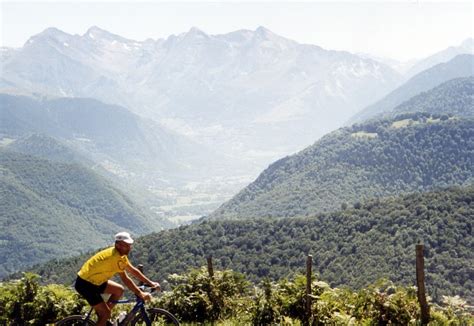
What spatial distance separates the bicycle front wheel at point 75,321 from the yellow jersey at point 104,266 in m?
2.13

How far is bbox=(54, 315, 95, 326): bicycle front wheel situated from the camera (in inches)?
539

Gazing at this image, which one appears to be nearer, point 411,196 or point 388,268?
point 388,268

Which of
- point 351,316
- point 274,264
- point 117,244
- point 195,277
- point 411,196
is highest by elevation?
point 117,244

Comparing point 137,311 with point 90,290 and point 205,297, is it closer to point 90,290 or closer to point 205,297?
point 90,290

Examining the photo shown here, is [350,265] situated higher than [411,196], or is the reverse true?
[411,196]

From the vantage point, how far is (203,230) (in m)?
141

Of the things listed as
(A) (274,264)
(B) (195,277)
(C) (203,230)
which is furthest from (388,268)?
(B) (195,277)

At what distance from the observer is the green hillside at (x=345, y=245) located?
10362 cm

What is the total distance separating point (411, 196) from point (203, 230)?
204 ft

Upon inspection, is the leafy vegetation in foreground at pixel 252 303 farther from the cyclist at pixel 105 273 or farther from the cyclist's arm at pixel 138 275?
the cyclist's arm at pixel 138 275

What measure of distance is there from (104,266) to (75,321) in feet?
9.91

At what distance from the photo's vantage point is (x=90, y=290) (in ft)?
40.8

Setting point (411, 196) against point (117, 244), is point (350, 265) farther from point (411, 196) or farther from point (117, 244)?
point (117, 244)

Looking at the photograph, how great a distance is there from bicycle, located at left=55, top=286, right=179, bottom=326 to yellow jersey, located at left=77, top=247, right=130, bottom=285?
115 cm
